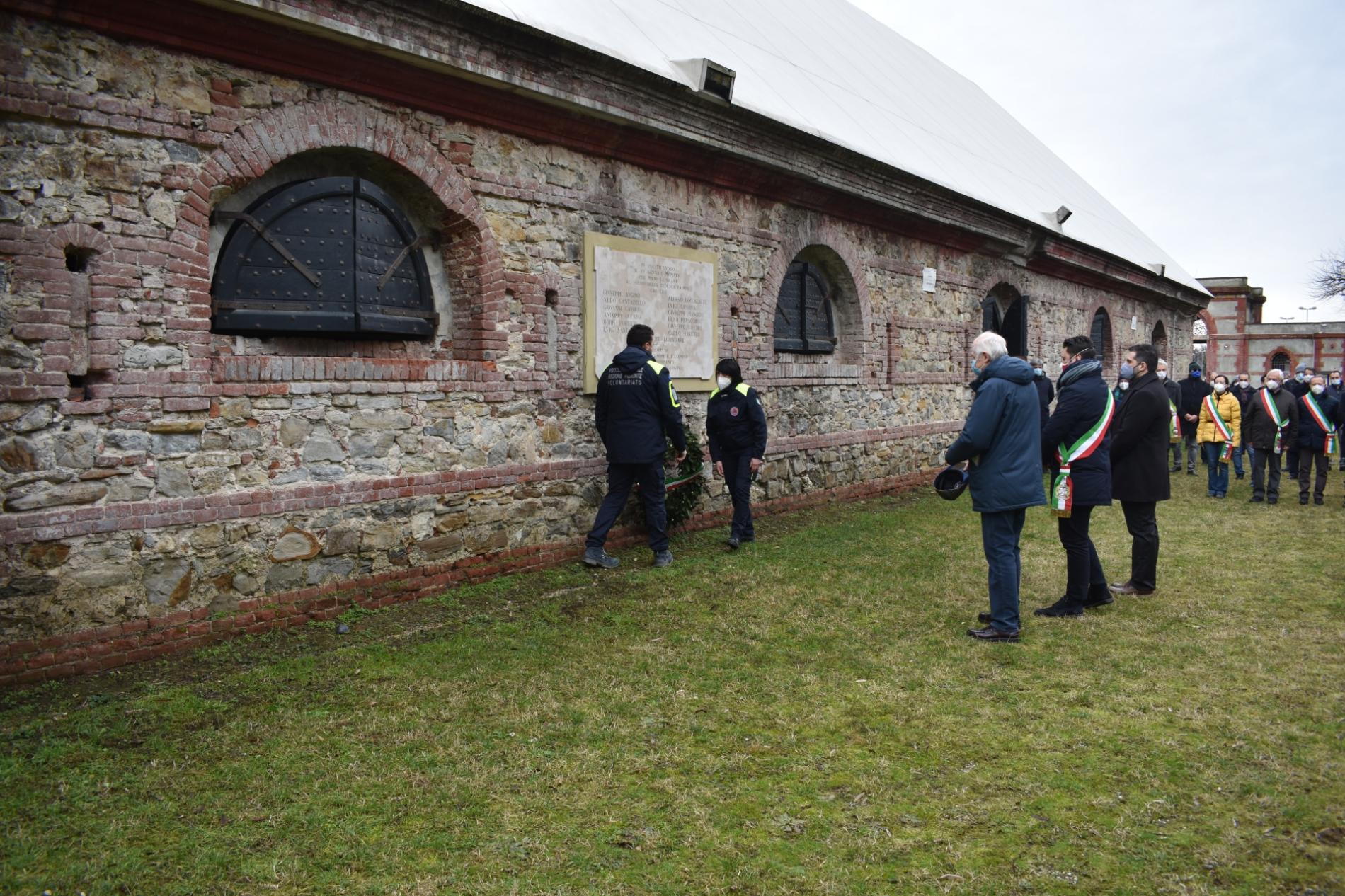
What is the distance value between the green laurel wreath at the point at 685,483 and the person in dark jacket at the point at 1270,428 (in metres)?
8.27

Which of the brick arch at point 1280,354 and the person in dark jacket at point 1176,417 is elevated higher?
the brick arch at point 1280,354

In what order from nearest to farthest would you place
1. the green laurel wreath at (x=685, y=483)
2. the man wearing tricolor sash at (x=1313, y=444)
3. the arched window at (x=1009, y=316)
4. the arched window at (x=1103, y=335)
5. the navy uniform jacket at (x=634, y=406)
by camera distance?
the navy uniform jacket at (x=634, y=406)
the green laurel wreath at (x=685, y=483)
the man wearing tricolor sash at (x=1313, y=444)
the arched window at (x=1009, y=316)
the arched window at (x=1103, y=335)

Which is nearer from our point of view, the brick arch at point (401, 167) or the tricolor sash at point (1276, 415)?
the brick arch at point (401, 167)

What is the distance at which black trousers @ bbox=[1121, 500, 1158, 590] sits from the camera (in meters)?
6.70

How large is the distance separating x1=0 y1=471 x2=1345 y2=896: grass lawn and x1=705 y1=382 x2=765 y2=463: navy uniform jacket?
2.12 m

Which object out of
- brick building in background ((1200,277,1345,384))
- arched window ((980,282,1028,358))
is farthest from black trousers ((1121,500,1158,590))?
brick building in background ((1200,277,1345,384))

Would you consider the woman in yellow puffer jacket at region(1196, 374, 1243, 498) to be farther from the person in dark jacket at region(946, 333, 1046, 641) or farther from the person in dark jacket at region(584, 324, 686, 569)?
the person in dark jacket at region(584, 324, 686, 569)

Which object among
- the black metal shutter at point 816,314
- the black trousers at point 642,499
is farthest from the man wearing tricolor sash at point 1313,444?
the black trousers at point 642,499

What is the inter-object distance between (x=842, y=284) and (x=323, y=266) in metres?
7.05

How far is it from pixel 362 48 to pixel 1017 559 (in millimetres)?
5450

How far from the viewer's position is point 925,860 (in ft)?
9.91

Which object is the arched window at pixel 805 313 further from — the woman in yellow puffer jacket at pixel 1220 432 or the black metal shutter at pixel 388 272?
the woman in yellow puffer jacket at pixel 1220 432

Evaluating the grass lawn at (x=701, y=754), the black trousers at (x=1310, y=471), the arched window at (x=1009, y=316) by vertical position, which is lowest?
the grass lawn at (x=701, y=754)

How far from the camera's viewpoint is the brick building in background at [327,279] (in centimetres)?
471
